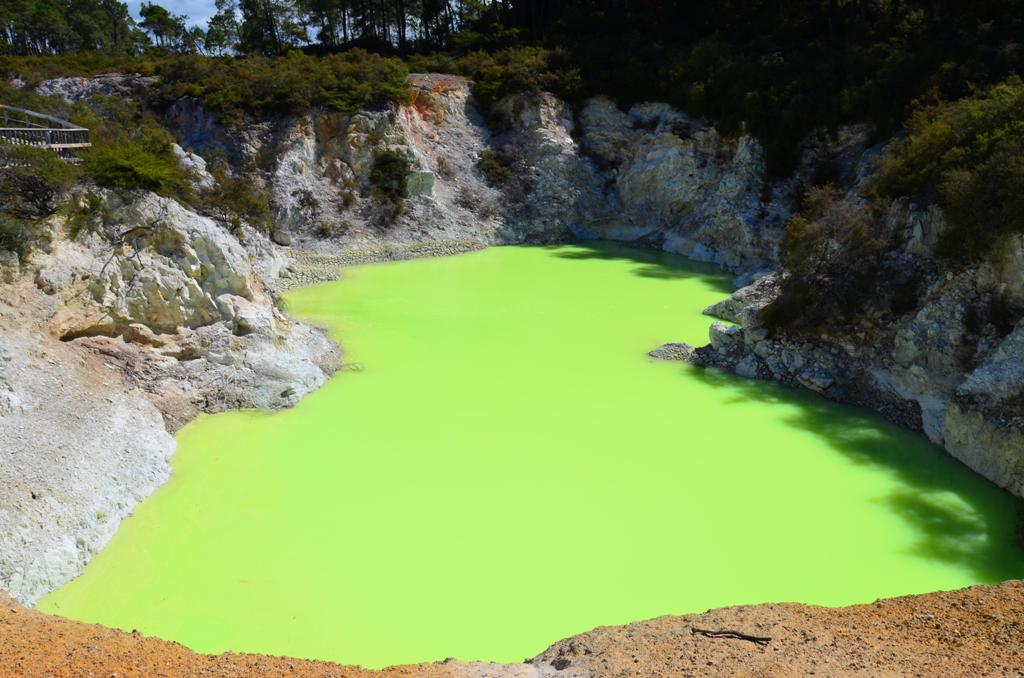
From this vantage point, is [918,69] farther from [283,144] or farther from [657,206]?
[283,144]

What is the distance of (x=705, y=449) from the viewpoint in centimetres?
1369

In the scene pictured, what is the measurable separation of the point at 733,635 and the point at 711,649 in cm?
38

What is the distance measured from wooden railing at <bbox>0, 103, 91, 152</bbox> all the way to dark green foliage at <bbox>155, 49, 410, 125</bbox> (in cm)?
1299

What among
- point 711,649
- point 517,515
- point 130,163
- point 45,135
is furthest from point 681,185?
point 711,649

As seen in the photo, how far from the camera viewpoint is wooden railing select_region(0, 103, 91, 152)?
15.8 metres

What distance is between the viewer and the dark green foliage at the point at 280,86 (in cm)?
3145

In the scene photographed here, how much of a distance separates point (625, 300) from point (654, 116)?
539 inches

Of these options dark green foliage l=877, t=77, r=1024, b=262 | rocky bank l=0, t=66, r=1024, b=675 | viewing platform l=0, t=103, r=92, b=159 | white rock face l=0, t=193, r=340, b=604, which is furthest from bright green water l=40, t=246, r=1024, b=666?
viewing platform l=0, t=103, r=92, b=159

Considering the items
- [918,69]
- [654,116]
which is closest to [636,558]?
[918,69]

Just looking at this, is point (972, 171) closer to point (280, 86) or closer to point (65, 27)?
point (280, 86)

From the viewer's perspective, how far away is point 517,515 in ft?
37.6

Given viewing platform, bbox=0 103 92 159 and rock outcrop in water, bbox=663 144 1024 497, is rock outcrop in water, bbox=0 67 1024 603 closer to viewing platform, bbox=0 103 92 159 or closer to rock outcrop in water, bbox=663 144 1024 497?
rock outcrop in water, bbox=663 144 1024 497

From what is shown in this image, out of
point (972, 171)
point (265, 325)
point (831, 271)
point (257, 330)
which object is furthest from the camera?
point (831, 271)

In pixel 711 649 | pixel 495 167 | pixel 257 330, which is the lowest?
pixel 711 649
